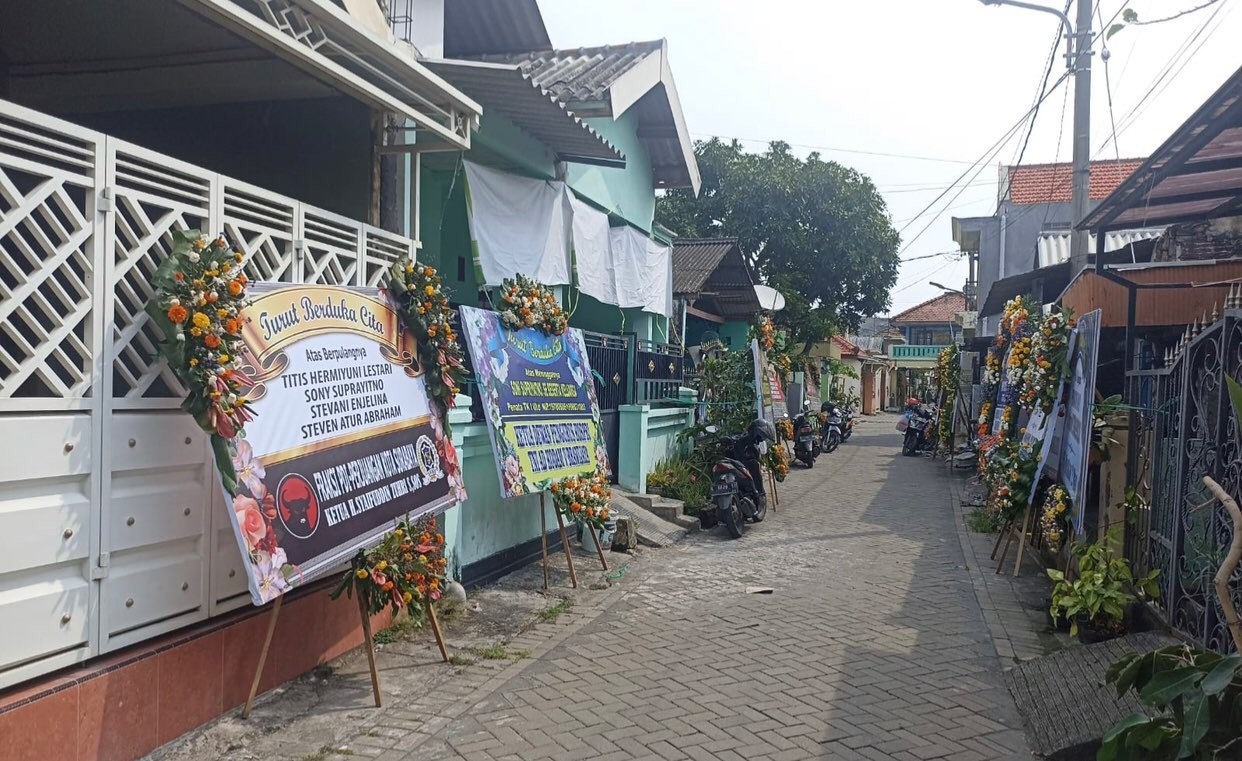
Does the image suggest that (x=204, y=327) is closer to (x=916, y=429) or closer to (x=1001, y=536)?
(x=1001, y=536)

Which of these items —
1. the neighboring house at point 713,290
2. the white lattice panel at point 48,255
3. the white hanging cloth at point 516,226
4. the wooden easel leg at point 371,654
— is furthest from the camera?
the neighboring house at point 713,290

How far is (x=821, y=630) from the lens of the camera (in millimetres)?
6008

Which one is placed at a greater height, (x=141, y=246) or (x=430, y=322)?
(x=141, y=246)

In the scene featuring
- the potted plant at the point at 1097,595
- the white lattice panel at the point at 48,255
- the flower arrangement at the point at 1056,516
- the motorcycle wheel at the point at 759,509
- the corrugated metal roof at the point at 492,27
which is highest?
the corrugated metal roof at the point at 492,27

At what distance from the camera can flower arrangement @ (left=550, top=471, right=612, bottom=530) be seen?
22.6 ft

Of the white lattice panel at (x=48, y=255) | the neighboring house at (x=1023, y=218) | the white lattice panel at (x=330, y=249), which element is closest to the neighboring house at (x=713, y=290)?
the neighboring house at (x=1023, y=218)

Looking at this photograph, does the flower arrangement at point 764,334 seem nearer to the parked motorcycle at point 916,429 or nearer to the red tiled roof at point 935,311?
the parked motorcycle at point 916,429

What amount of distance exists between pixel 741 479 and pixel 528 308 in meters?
4.13

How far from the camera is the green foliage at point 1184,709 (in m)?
2.60

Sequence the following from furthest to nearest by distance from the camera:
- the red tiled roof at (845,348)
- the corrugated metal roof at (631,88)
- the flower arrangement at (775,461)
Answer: the red tiled roof at (845,348), the flower arrangement at (775,461), the corrugated metal roof at (631,88)

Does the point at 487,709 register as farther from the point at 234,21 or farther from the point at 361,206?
the point at 361,206

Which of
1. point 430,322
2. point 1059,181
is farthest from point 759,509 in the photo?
point 1059,181

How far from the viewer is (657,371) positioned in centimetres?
1099

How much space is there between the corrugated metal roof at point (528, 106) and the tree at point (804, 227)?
58.4 feet
